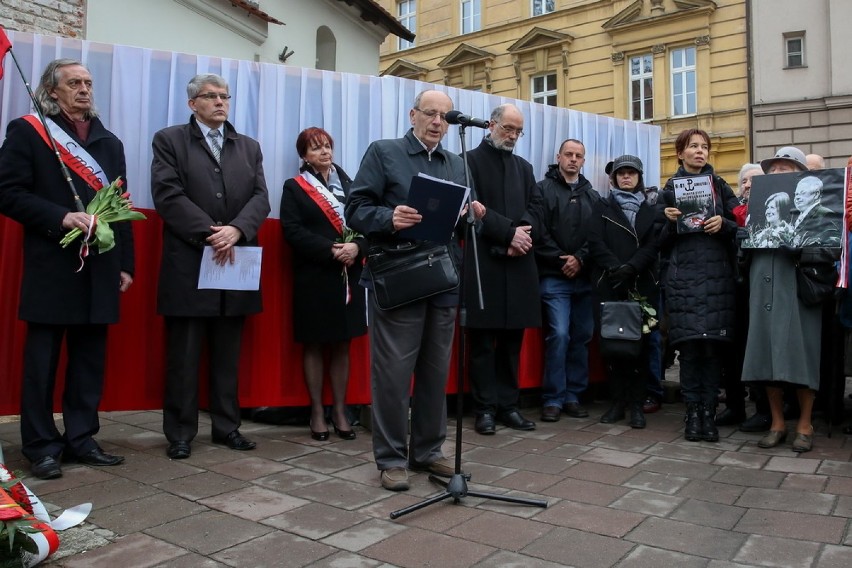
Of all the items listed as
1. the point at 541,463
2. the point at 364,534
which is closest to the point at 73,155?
the point at 364,534

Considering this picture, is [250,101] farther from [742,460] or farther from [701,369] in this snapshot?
[742,460]

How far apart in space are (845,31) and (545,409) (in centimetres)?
1584

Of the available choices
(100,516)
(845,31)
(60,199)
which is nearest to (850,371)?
(100,516)

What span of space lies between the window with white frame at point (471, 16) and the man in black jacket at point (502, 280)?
20.4 m

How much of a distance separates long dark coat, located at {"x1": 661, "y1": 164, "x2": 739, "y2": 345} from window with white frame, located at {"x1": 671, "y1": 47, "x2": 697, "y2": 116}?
16.0 metres

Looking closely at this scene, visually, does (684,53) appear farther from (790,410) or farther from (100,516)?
(100,516)

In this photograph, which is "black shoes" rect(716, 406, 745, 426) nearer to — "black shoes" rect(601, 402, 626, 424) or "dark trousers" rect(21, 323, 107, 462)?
"black shoes" rect(601, 402, 626, 424)

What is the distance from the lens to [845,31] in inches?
671

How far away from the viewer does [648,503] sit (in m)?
3.53

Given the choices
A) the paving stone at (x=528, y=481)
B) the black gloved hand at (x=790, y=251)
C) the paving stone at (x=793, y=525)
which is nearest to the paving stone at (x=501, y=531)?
the paving stone at (x=528, y=481)

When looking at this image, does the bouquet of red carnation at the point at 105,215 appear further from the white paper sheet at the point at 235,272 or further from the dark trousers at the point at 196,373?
the dark trousers at the point at 196,373

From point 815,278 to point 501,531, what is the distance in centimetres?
279

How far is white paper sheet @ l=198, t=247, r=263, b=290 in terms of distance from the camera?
4363 millimetres

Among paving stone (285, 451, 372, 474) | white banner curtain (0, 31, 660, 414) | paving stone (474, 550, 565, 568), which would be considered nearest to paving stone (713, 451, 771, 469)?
white banner curtain (0, 31, 660, 414)
